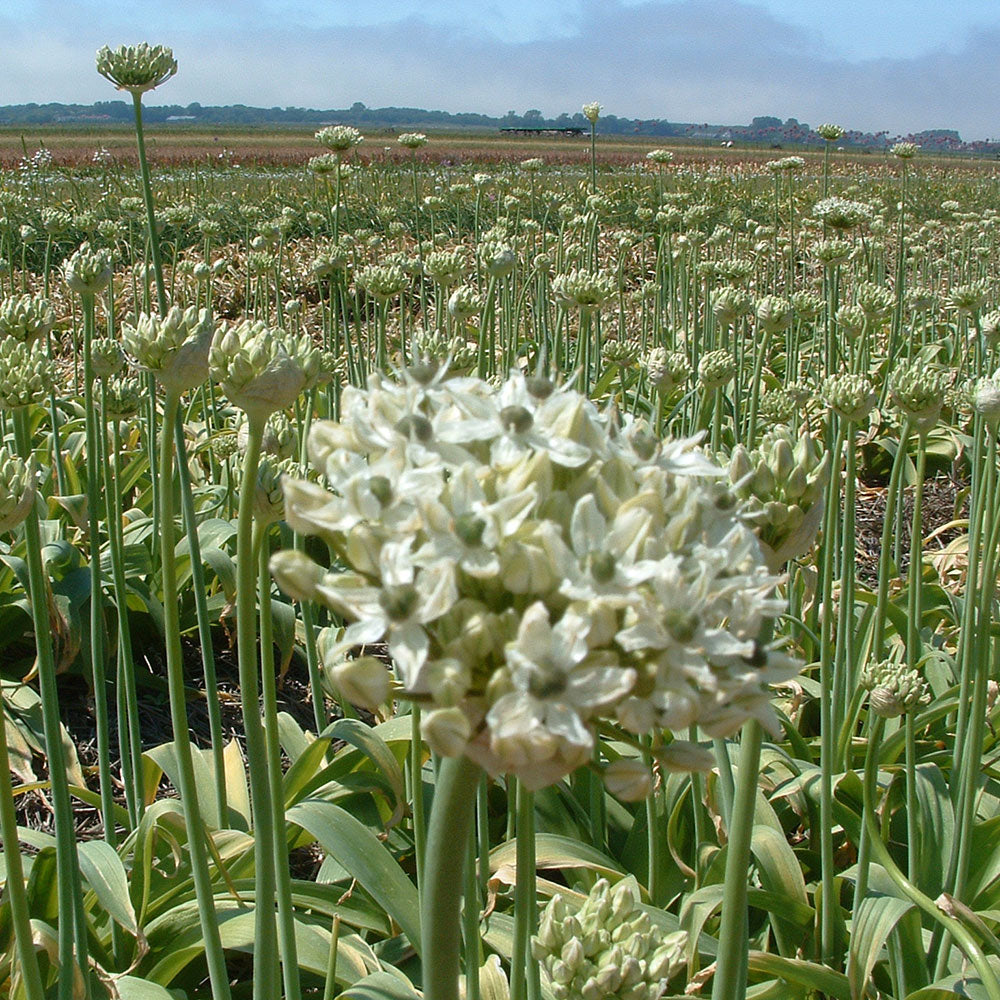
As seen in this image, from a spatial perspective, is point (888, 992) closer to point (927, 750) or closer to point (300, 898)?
point (927, 750)

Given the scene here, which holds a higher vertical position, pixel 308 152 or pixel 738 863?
pixel 308 152

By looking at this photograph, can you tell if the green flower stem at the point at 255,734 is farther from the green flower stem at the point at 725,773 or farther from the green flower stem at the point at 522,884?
the green flower stem at the point at 725,773

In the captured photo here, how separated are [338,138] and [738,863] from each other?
5133 millimetres

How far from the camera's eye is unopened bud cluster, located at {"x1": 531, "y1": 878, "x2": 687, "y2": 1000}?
122 cm

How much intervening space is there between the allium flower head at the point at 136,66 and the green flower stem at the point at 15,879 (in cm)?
238

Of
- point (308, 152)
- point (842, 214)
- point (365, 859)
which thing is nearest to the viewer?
point (365, 859)

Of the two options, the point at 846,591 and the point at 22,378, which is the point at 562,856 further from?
the point at 22,378

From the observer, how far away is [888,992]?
2158mm

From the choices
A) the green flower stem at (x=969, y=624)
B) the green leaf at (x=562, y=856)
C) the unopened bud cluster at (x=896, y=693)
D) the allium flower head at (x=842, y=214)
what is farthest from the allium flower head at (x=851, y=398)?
the allium flower head at (x=842, y=214)

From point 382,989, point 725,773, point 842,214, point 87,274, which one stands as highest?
point 842,214

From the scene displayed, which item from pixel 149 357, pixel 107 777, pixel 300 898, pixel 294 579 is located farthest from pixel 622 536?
pixel 107 777

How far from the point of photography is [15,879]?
4.06ft

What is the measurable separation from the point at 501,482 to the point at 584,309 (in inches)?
128

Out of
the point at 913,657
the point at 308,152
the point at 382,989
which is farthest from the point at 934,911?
the point at 308,152
